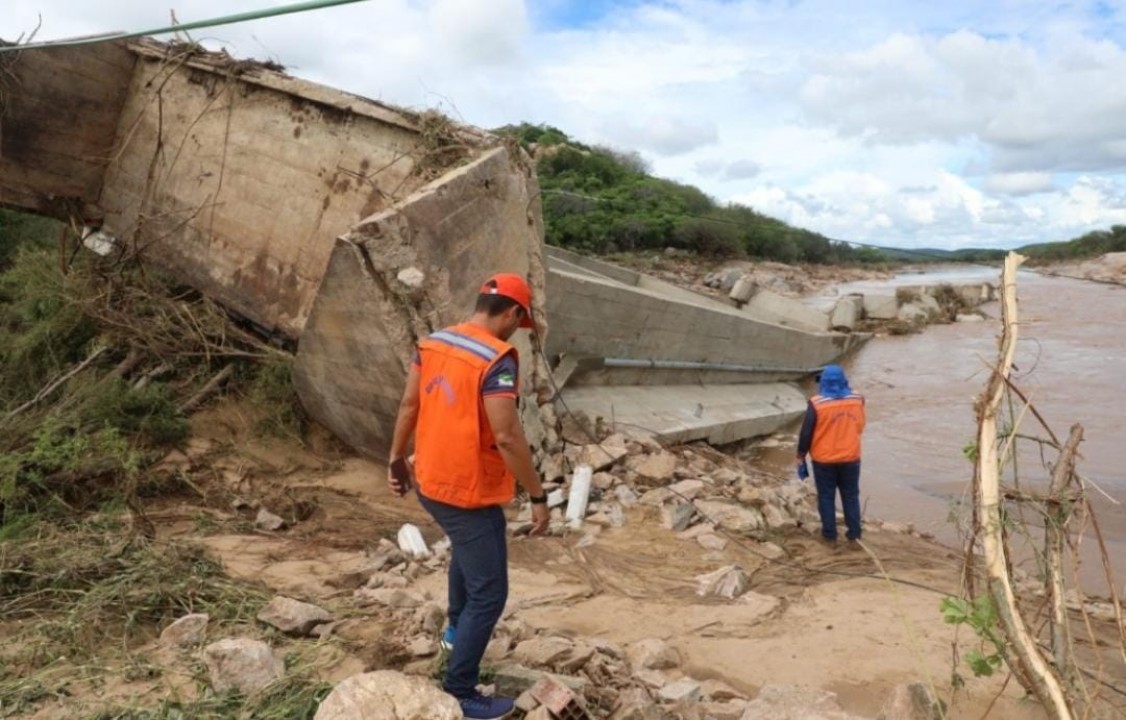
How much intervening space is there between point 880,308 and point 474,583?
22195mm

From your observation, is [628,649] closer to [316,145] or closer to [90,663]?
[90,663]

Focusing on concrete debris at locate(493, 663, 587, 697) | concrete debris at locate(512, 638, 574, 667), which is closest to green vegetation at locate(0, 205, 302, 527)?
concrete debris at locate(512, 638, 574, 667)

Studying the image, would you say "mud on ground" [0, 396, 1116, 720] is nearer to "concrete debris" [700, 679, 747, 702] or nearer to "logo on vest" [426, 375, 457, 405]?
"concrete debris" [700, 679, 747, 702]

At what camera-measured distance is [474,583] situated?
3.04 metres

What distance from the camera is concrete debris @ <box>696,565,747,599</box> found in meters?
5.14

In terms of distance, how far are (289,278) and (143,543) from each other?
300 cm

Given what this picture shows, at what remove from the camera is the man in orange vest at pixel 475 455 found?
2949 millimetres

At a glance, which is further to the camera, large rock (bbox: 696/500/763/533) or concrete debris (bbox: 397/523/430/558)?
large rock (bbox: 696/500/763/533)

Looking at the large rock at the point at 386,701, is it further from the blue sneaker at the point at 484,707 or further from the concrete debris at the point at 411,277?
the concrete debris at the point at 411,277

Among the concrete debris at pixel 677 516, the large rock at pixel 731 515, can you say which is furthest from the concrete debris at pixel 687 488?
the concrete debris at pixel 677 516

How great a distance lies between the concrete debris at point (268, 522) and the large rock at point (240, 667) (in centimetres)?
246

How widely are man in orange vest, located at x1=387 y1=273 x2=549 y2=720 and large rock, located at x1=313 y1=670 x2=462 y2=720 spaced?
Result: 8.6 inches

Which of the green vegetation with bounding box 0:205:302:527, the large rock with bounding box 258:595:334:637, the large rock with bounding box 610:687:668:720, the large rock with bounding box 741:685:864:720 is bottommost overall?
the large rock with bounding box 258:595:334:637

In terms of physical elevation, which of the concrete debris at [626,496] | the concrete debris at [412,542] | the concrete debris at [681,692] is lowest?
the concrete debris at [412,542]
